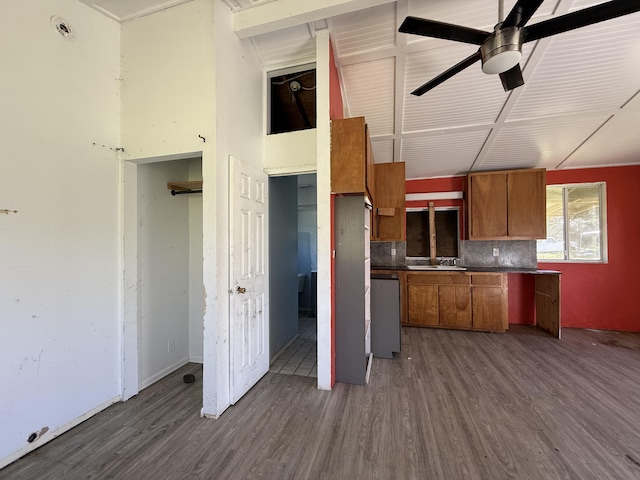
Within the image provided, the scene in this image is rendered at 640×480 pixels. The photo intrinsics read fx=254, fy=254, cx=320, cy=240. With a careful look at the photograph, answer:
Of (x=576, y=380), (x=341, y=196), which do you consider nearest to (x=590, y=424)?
(x=576, y=380)

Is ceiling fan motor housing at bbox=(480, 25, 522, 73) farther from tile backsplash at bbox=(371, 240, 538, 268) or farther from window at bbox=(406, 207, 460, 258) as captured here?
tile backsplash at bbox=(371, 240, 538, 268)

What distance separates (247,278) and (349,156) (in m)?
1.40

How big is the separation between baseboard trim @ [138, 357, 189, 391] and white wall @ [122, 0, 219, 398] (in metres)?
0.10

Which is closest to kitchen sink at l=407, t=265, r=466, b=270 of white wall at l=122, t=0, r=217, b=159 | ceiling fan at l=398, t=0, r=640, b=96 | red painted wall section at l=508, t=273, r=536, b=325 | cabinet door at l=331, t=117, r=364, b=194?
red painted wall section at l=508, t=273, r=536, b=325

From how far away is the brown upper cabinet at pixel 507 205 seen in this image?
376 centimetres

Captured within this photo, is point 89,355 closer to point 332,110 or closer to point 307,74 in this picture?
point 332,110

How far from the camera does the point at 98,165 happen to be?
201 cm

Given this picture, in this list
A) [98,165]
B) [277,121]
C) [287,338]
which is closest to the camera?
[98,165]

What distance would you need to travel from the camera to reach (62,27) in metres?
1.82

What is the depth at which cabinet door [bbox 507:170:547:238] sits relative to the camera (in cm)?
374

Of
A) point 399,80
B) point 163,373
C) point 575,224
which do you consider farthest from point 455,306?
point 163,373

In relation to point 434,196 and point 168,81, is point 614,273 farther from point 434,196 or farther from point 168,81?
point 168,81

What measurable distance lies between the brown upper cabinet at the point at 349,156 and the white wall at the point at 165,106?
991mm

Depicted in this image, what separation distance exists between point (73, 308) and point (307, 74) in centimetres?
297
